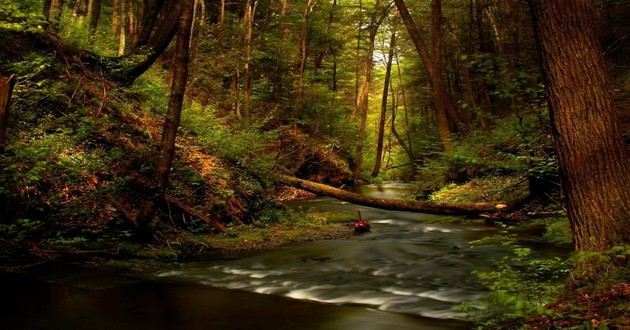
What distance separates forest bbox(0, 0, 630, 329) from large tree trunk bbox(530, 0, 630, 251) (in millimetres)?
16

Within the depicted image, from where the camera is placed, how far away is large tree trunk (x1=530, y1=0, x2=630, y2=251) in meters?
4.49

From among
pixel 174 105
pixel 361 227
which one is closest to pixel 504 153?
pixel 361 227

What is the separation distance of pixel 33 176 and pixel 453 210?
27.7 ft

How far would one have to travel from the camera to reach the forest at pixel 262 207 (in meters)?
4.62

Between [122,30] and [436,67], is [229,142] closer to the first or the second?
[122,30]

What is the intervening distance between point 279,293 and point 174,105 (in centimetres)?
395

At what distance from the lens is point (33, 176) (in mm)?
7922

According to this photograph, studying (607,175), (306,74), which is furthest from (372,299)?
(306,74)

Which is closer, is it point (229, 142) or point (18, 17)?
point (18, 17)

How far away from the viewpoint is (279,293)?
749 cm

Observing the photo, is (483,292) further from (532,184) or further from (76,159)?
(76,159)

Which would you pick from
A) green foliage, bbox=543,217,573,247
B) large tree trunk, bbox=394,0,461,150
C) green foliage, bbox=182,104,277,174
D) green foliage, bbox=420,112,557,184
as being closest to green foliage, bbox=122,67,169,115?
green foliage, bbox=182,104,277,174

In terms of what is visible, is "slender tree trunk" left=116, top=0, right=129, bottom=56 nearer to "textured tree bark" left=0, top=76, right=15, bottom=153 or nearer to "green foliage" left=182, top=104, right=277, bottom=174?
"green foliage" left=182, top=104, right=277, bottom=174

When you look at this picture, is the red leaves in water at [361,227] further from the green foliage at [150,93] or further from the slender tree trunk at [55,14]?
the slender tree trunk at [55,14]
